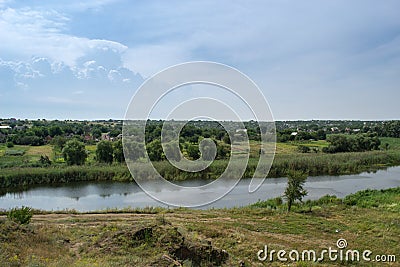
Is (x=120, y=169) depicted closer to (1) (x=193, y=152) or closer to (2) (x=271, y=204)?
(1) (x=193, y=152)

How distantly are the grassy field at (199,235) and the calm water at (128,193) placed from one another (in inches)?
154

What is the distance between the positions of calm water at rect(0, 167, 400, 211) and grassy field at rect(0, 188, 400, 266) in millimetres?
3914

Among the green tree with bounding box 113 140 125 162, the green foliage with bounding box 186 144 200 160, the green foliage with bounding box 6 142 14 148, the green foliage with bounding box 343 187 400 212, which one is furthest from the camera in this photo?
the green foliage with bounding box 6 142 14 148

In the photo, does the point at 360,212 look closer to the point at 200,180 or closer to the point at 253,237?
the point at 253,237

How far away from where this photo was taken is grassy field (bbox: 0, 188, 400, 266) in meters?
6.70

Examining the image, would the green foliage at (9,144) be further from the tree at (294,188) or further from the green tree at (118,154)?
the tree at (294,188)

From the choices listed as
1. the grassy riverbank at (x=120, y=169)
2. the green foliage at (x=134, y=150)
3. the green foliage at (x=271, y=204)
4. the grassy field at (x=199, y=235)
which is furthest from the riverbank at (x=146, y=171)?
the grassy field at (x=199, y=235)

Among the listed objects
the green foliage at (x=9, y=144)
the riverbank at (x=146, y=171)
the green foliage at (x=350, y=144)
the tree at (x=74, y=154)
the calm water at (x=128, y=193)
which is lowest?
the calm water at (x=128, y=193)

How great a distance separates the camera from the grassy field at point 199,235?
6.70m

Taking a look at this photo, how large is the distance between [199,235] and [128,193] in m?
13.1

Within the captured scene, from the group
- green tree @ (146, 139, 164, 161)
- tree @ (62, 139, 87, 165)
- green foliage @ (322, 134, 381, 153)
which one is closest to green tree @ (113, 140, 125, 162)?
tree @ (62, 139, 87, 165)

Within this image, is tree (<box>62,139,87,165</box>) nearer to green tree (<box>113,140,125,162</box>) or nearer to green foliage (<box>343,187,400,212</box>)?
green tree (<box>113,140,125,162</box>)

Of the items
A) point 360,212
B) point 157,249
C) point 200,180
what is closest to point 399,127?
point 200,180

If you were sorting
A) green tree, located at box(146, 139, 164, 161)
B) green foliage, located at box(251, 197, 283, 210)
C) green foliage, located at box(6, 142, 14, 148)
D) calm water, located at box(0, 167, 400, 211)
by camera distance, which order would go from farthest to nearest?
green foliage, located at box(6, 142, 14, 148) < green tree, located at box(146, 139, 164, 161) < calm water, located at box(0, 167, 400, 211) < green foliage, located at box(251, 197, 283, 210)
